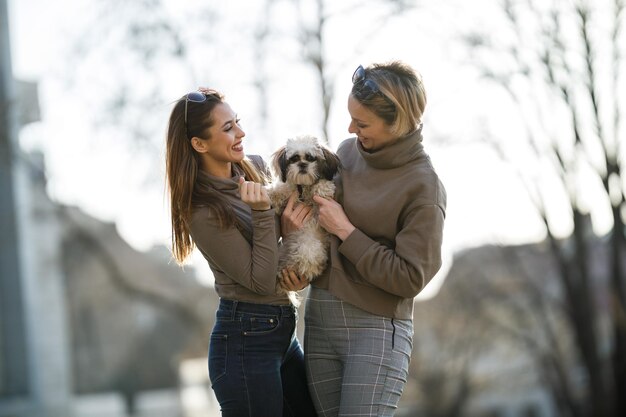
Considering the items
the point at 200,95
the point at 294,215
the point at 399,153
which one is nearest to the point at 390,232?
the point at 399,153

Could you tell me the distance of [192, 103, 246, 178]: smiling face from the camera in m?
4.36

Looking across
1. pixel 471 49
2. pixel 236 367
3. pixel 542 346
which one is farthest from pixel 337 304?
pixel 542 346

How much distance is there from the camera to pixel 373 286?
13.5 ft

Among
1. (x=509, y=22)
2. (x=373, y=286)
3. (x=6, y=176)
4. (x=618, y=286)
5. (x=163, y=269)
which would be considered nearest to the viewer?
(x=373, y=286)

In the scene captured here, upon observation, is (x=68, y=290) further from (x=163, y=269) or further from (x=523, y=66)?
(x=523, y=66)

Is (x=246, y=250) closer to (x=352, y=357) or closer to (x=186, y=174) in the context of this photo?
(x=186, y=174)

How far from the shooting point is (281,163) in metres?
4.58

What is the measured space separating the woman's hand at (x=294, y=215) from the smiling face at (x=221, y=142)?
0.32 metres

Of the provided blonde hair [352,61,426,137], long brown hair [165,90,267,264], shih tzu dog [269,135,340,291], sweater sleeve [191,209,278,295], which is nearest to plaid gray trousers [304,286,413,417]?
shih tzu dog [269,135,340,291]

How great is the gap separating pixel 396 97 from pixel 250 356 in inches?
50.8

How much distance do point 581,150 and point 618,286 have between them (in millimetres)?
2228

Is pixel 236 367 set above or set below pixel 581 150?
below

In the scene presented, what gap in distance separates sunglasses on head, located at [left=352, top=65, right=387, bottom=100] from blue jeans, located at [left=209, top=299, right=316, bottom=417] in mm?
1024

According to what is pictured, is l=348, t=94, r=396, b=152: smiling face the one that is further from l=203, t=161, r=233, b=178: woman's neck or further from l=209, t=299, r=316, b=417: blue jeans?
l=209, t=299, r=316, b=417: blue jeans
